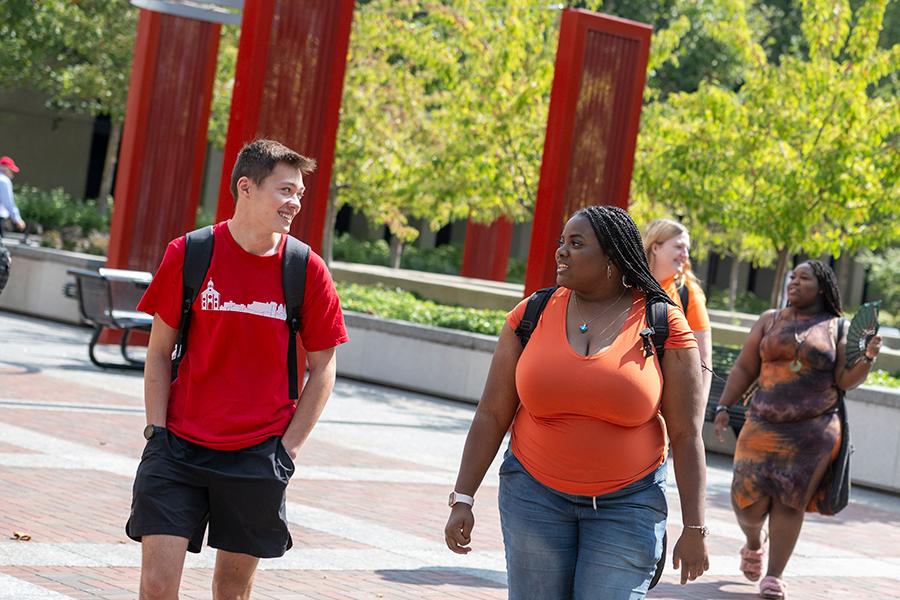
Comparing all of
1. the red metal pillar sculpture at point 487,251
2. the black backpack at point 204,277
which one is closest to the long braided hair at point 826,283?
the black backpack at point 204,277

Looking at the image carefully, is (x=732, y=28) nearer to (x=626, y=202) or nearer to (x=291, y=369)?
(x=626, y=202)

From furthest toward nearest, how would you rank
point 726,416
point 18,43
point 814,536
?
point 18,43 < point 814,536 < point 726,416

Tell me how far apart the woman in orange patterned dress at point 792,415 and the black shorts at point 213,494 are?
148 inches

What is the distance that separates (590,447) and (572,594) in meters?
0.44

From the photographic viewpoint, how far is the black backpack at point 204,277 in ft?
14.5

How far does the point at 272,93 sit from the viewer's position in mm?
14250

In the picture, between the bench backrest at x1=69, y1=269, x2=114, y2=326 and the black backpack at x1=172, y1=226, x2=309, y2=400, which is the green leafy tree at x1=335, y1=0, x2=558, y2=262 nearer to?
the bench backrest at x1=69, y1=269, x2=114, y2=326

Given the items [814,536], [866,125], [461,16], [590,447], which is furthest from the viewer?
[461,16]

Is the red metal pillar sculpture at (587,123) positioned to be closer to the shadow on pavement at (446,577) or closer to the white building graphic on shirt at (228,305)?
the shadow on pavement at (446,577)

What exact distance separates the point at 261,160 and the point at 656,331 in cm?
133

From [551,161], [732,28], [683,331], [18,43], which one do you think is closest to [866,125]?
[732,28]

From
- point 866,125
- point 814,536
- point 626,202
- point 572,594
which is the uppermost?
point 866,125

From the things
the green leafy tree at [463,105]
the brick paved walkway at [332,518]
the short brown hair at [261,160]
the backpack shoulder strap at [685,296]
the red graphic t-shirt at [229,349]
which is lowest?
the brick paved walkway at [332,518]

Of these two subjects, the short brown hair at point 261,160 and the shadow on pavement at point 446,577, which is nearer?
the short brown hair at point 261,160
